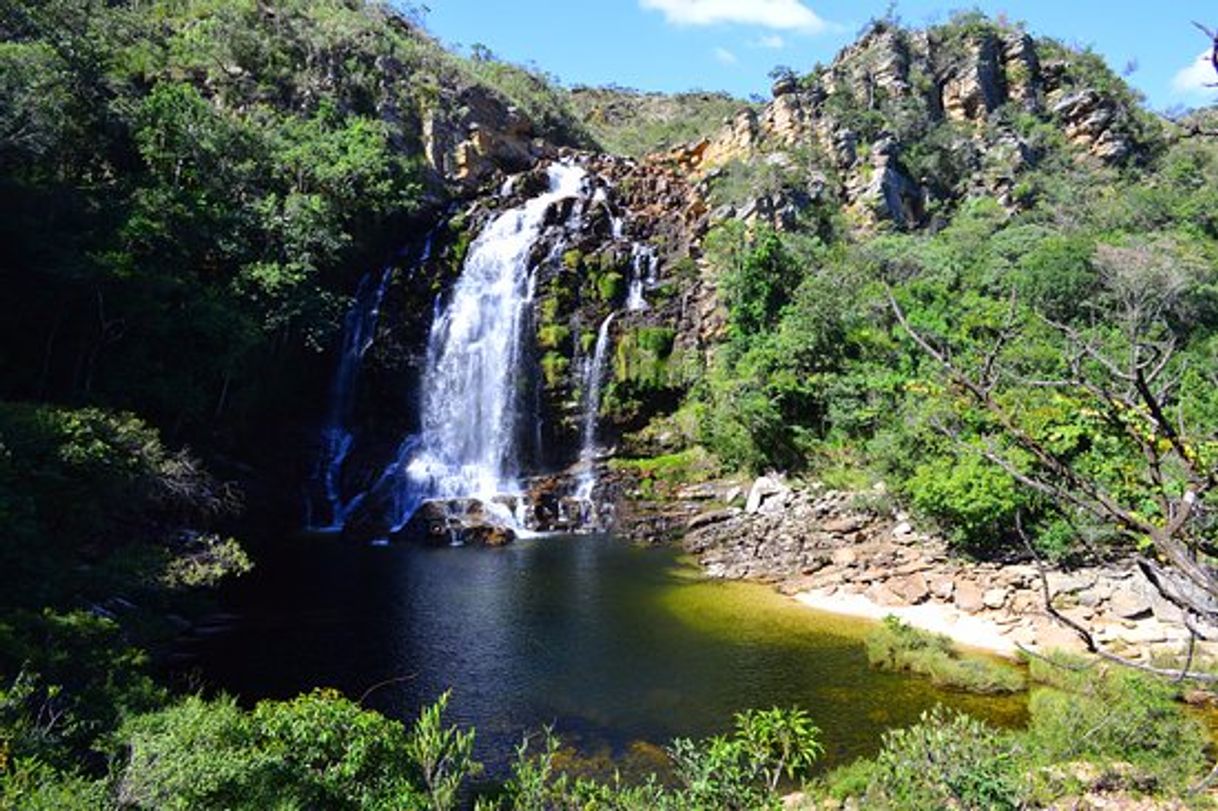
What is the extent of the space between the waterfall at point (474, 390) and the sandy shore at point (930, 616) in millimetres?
15557

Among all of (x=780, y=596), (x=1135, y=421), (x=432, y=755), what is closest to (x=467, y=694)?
(x=432, y=755)

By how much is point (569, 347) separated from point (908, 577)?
18.8 m

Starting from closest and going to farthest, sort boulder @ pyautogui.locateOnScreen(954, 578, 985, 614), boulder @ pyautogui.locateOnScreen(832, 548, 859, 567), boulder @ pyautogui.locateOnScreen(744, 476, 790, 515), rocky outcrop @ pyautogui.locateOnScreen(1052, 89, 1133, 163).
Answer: boulder @ pyautogui.locateOnScreen(954, 578, 985, 614)
boulder @ pyautogui.locateOnScreen(832, 548, 859, 567)
boulder @ pyautogui.locateOnScreen(744, 476, 790, 515)
rocky outcrop @ pyautogui.locateOnScreen(1052, 89, 1133, 163)

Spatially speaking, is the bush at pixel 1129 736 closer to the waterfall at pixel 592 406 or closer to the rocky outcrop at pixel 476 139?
the waterfall at pixel 592 406

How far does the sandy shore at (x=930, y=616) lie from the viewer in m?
16.9

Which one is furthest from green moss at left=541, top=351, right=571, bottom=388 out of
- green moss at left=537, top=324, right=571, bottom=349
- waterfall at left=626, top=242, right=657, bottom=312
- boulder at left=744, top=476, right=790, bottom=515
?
boulder at left=744, top=476, right=790, bottom=515

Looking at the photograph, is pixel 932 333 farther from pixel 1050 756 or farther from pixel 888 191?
pixel 888 191

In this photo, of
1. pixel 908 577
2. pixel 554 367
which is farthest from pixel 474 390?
pixel 908 577

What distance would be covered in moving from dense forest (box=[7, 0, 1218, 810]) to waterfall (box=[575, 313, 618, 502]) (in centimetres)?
62

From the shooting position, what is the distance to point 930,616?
18.5 metres

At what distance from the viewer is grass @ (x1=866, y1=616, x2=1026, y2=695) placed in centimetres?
1428

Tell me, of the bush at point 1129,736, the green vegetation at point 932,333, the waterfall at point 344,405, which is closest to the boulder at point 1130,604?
the green vegetation at point 932,333

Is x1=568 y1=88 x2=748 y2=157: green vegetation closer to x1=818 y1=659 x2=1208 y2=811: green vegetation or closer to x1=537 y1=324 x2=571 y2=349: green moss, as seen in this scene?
x1=537 y1=324 x2=571 y2=349: green moss

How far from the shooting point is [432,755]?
773 centimetres
